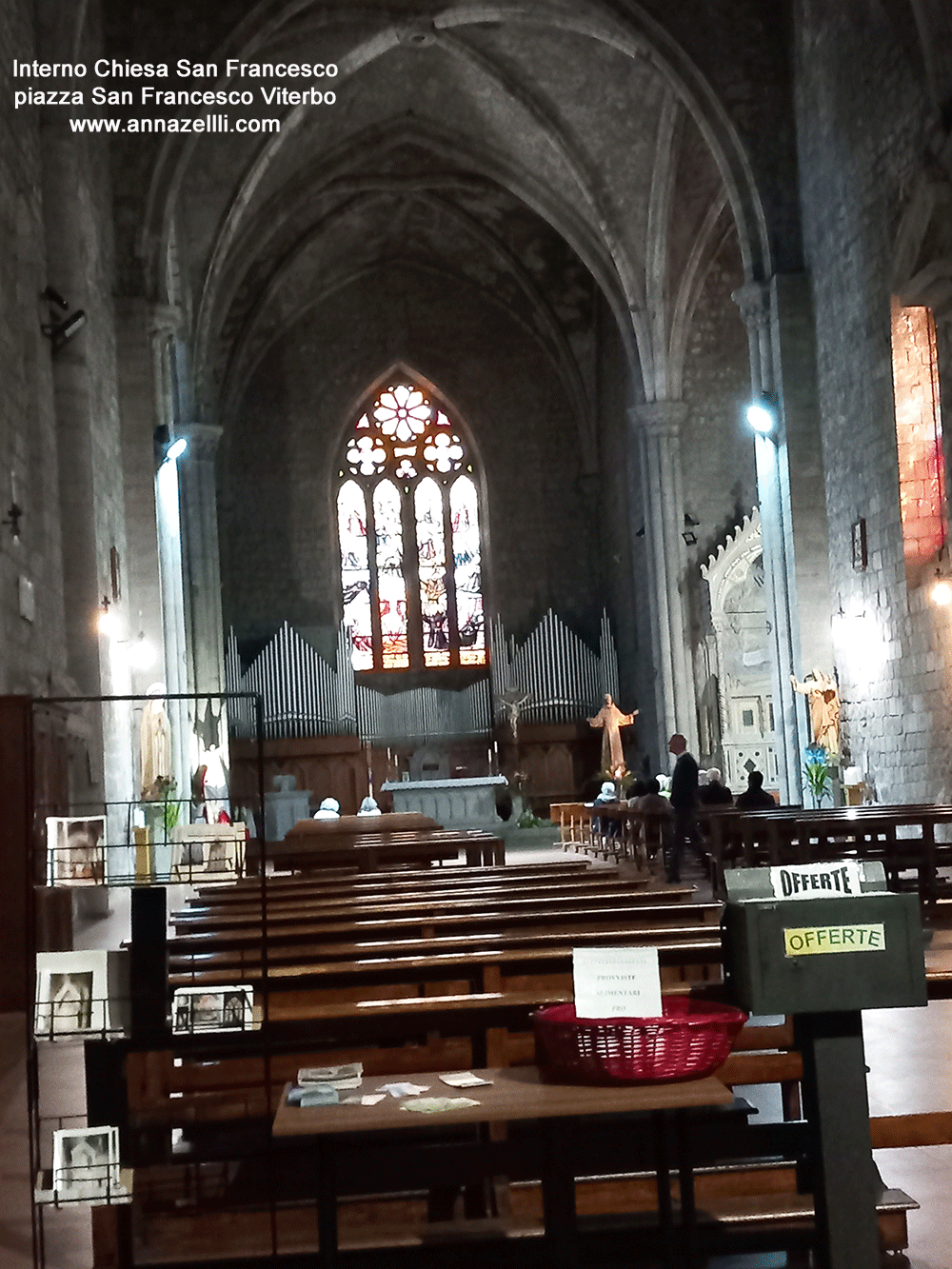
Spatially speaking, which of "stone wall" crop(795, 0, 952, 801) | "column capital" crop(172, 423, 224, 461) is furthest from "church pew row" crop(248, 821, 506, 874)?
"column capital" crop(172, 423, 224, 461)

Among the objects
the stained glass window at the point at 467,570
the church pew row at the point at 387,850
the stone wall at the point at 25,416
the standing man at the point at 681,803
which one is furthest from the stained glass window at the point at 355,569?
the church pew row at the point at 387,850

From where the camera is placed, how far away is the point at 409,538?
28.0 meters

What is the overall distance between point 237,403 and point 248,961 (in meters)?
23.5

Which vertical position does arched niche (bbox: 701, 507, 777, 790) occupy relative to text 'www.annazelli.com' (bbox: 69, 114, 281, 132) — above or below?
below

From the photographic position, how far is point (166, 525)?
19906 mm

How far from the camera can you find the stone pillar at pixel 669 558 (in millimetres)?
Answer: 22875

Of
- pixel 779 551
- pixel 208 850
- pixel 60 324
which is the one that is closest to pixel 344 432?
pixel 779 551

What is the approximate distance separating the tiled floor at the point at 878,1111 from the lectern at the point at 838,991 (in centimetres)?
50

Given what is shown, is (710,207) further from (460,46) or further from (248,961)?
(248,961)

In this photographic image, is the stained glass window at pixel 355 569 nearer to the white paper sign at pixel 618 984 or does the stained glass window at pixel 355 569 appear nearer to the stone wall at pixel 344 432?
the stone wall at pixel 344 432

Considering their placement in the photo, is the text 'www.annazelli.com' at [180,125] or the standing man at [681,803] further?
the text 'www.annazelli.com' at [180,125]

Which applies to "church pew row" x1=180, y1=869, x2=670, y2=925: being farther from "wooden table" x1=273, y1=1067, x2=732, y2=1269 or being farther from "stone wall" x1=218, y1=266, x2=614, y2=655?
"stone wall" x1=218, y1=266, x2=614, y2=655

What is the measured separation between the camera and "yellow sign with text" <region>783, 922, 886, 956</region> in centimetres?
267

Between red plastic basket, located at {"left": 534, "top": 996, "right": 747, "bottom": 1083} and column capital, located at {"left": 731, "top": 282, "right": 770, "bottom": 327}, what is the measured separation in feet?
51.2
